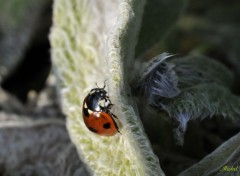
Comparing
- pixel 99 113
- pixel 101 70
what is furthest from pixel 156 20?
pixel 99 113

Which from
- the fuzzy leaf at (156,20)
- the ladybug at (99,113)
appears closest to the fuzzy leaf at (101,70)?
the ladybug at (99,113)

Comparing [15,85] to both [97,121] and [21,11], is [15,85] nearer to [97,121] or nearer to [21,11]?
[21,11]

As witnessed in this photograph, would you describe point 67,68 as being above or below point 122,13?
below

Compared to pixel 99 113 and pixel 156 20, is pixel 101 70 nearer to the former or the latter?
pixel 99 113

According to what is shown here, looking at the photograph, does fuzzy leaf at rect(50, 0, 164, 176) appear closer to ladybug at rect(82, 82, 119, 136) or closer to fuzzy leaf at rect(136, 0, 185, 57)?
ladybug at rect(82, 82, 119, 136)

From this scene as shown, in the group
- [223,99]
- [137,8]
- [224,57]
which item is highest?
[137,8]

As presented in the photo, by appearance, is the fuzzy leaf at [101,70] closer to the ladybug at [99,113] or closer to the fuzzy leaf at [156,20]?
the ladybug at [99,113]

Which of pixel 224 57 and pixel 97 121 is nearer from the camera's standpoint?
pixel 97 121

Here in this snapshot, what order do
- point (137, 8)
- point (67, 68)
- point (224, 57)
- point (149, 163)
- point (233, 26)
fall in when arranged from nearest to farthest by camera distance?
point (149, 163), point (137, 8), point (67, 68), point (224, 57), point (233, 26)

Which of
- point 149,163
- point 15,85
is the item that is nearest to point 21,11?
point 15,85
